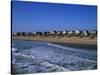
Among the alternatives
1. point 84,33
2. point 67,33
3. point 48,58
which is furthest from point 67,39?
point 48,58

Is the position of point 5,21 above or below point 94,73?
above

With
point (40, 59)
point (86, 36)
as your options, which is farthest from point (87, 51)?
point (40, 59)

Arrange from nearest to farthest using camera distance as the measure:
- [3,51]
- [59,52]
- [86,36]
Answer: [3,51] → [59,52] → [86,36]

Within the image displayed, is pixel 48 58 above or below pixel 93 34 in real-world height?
below

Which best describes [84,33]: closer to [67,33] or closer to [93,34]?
[93,34]

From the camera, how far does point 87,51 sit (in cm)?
286

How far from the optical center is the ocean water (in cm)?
254

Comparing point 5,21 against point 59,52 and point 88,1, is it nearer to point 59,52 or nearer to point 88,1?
point 59,52

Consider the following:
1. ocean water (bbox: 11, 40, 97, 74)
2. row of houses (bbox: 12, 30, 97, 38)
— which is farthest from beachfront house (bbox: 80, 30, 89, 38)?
ocean water (bbox: 11, 40, 97, 74)

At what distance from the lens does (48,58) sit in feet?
8.73

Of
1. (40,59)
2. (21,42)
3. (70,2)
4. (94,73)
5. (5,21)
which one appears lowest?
(94,73)

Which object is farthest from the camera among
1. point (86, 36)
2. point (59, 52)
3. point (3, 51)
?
point (86, 36)

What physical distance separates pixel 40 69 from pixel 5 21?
0.77 meters

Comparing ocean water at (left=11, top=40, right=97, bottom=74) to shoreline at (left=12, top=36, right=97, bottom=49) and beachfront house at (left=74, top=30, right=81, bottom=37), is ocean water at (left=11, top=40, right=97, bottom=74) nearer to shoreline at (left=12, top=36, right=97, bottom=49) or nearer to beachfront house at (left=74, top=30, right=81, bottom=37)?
shoreline at (left=12, top=36, right=97, bottom=49)
